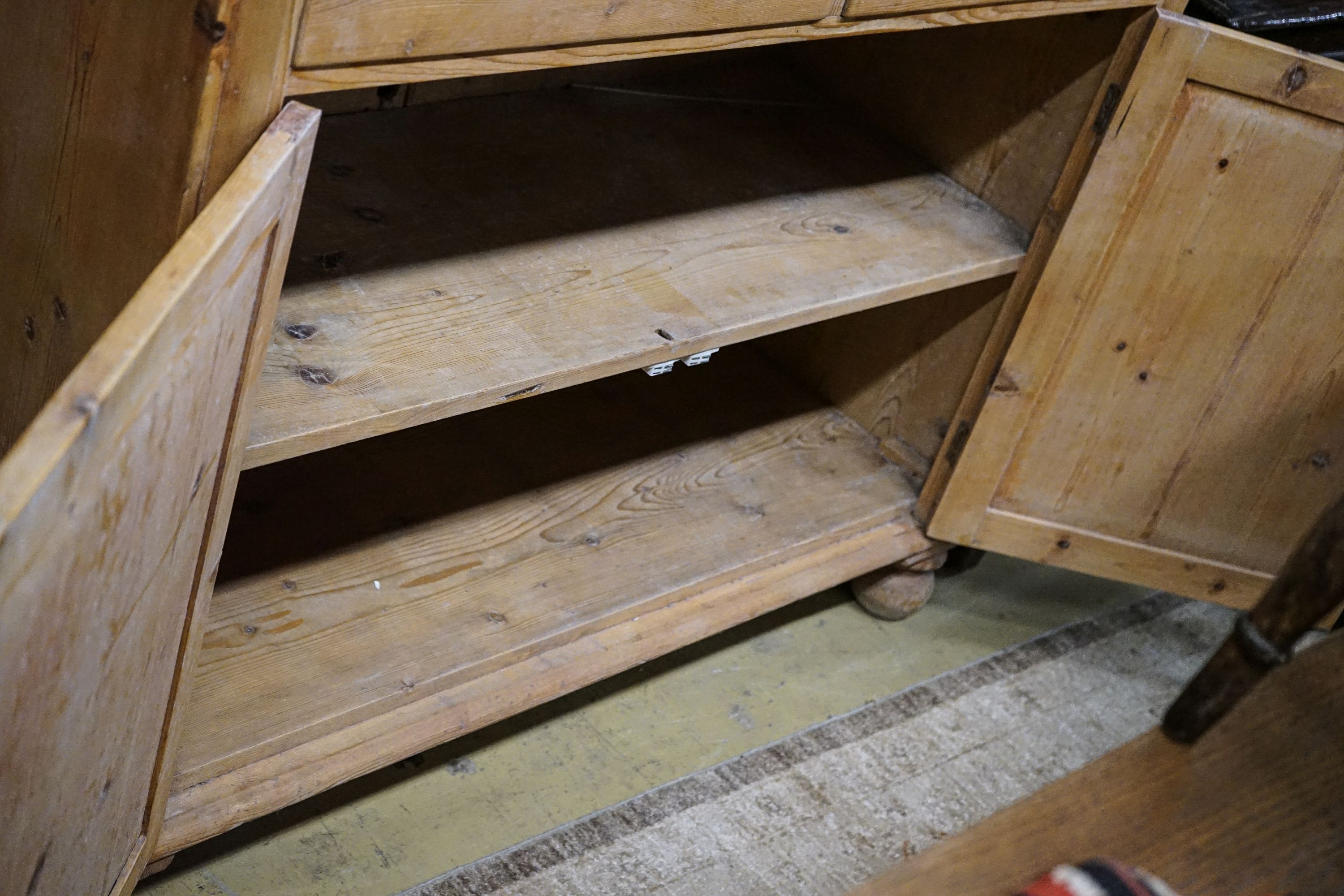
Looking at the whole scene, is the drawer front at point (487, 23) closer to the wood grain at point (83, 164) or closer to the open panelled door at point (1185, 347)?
the wood grain at point (83, 164)

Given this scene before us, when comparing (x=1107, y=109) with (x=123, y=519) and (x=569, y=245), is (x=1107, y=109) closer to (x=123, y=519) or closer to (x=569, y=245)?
(x=569, y=245)

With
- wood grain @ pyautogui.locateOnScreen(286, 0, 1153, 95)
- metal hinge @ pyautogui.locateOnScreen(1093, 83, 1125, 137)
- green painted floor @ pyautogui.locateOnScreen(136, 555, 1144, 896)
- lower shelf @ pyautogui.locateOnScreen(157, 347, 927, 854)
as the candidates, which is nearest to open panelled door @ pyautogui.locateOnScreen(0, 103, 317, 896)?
wood grain @ pyautogui.locateOnScreen(286, 0, 1153, 95)

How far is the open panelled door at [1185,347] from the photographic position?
1.28 metres

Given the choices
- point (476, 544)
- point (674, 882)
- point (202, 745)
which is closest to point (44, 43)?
point (202, 745)

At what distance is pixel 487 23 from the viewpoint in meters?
0.80

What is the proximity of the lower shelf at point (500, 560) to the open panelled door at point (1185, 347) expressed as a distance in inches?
7.8

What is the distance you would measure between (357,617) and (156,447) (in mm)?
633

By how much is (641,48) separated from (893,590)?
98 cm

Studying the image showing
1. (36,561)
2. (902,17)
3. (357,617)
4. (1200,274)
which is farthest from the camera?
(1200,274)

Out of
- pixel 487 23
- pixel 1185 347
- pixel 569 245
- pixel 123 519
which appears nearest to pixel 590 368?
pixel 569 245

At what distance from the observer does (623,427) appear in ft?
5.35

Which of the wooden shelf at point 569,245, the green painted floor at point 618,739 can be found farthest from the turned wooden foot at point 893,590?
the wooden shelf at point 569,245

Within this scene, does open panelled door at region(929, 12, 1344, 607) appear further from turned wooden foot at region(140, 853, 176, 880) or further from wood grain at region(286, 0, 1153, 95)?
turned wooden foot at region(140, 853, 176, 880)

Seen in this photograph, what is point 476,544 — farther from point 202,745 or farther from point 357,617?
point 202,745
